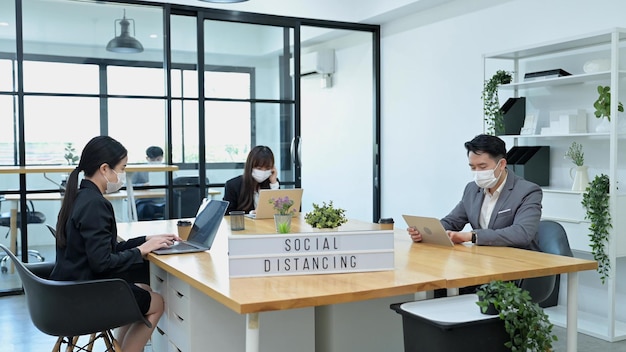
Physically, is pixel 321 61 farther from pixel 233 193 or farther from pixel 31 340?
pixel 31 340

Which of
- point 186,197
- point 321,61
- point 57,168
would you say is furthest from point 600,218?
point 321,61

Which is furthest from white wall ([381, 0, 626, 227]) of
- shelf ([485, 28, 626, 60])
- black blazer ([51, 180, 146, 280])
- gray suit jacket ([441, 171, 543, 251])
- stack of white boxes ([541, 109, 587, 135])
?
black blazer ([51, 180, 146, 280])

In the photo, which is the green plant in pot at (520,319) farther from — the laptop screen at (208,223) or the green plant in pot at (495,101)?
the green plant in pot at (495,101)

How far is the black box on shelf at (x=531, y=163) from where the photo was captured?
4547mm

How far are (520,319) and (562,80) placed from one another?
8.83 ft

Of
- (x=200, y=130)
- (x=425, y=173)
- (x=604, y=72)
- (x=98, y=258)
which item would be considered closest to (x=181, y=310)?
(x=98, y=258)

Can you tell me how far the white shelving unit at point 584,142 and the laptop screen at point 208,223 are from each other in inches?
95.5

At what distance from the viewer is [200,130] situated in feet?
19.4

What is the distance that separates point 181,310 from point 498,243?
146 centimetres

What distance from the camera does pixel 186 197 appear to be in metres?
5.91

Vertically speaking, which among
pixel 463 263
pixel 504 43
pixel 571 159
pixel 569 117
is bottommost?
pixel 463 263

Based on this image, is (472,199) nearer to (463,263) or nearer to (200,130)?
(463,263)

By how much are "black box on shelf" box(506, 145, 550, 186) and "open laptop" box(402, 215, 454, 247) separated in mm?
1789

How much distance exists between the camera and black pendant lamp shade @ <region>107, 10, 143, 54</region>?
5.54m
